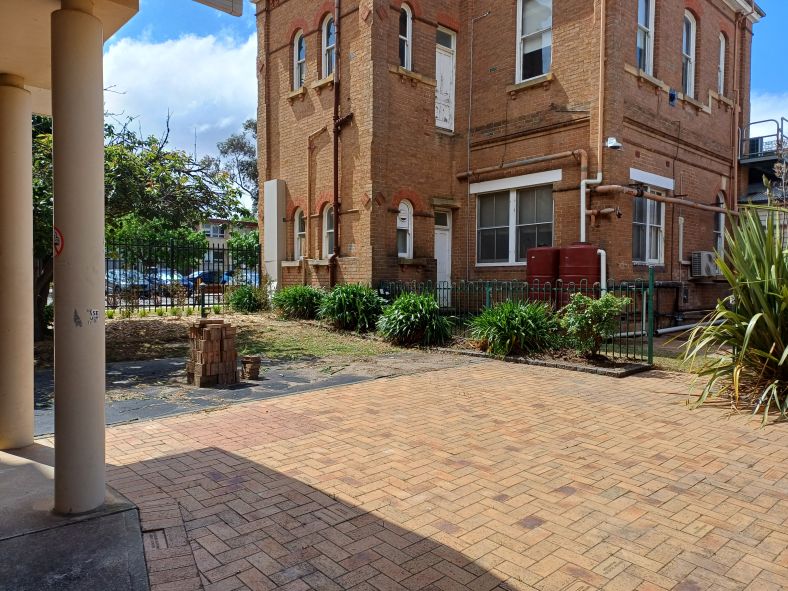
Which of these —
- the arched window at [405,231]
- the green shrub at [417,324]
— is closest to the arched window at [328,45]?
the arched window at [405,231]

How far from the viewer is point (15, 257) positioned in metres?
4.20

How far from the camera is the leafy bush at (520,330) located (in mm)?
9672

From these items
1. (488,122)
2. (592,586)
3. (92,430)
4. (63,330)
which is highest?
(488,122)

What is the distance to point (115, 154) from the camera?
11.2 m

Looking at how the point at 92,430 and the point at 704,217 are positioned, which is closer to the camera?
the point at 92,430

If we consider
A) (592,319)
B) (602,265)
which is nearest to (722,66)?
(602,265)

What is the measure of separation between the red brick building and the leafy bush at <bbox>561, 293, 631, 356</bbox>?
3.91 meters

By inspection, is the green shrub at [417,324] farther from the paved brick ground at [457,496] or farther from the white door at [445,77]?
the white door at [445,77]

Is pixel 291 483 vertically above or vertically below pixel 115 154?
below

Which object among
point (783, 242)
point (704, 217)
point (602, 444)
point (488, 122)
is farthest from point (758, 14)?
point (602, 444)

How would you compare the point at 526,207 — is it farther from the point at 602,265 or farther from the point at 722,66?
the point at 722,66

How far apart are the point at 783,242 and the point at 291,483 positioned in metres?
6.65

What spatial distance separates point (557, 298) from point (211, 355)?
6.99 meters

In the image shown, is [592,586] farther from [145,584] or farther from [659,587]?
[145,584]
